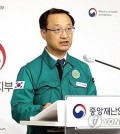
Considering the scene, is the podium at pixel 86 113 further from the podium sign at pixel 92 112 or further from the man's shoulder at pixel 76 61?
the man's shoulder at pixel 76 61

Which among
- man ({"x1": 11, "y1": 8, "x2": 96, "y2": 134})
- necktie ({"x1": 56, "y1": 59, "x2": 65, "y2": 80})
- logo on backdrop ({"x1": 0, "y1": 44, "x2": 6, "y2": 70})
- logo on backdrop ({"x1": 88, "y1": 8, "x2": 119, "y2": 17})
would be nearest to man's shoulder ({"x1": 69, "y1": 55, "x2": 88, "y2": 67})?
man ({"x1": 11, "y1": 8, "x2": 96, "y2": 134})

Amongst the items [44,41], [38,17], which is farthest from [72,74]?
[38,17]

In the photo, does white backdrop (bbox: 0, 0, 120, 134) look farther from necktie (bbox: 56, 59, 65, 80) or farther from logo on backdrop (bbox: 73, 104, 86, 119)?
logo on backdrop (bbox: 73, 104, 86, 119)

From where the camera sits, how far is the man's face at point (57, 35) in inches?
109

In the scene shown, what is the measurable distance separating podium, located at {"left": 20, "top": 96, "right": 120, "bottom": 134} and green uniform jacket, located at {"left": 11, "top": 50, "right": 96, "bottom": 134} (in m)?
1.16

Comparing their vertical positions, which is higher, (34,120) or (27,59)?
(27,59)

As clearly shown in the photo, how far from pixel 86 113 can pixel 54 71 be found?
1.41 m

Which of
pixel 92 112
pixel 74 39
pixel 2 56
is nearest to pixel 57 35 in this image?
pixel 74 39

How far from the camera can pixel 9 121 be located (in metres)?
2.66

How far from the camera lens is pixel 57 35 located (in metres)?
2.76

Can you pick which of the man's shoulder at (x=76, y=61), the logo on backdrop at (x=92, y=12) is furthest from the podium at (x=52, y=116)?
the logo on backdrop at (x=92, y=12)

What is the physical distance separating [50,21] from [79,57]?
0.36m

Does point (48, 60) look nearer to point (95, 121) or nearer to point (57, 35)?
point (57, 35)

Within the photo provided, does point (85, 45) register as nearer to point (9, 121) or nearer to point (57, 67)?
point (57, 67)
